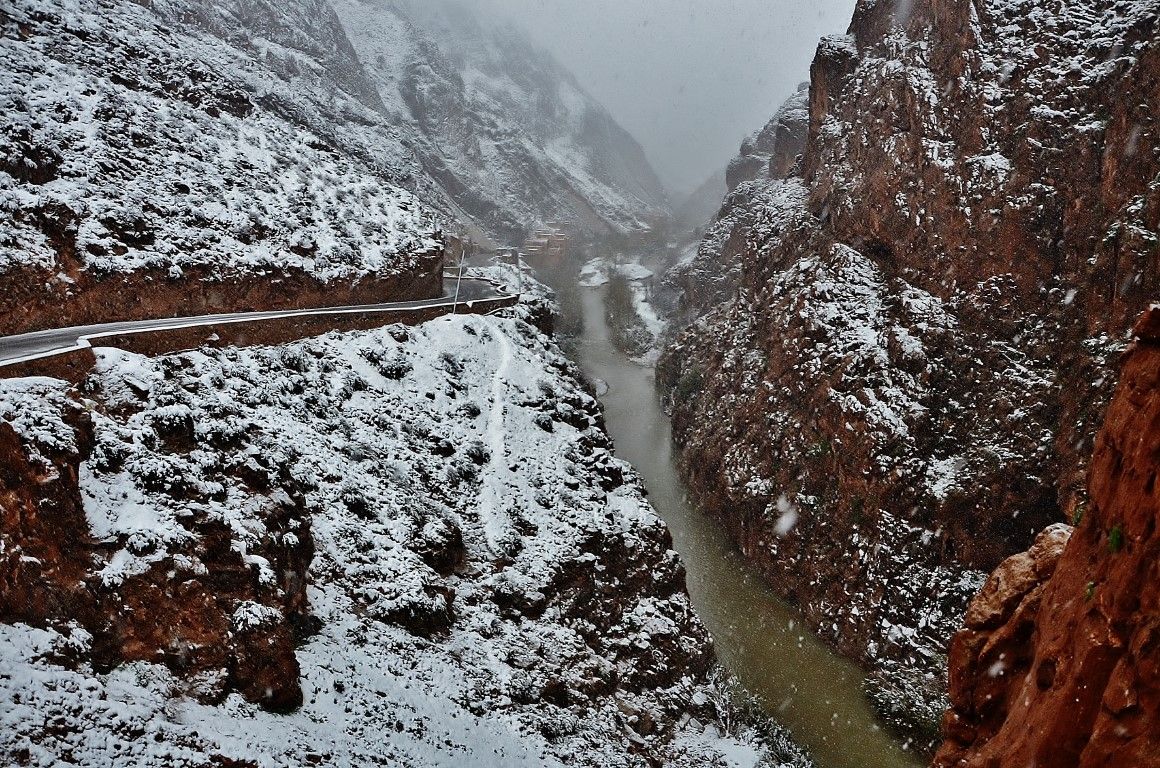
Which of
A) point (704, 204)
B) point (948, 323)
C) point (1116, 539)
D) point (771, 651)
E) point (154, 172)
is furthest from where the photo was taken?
point (704, 204)

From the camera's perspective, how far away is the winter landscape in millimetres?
10969

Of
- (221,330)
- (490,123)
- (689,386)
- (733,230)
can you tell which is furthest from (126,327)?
(490,123)

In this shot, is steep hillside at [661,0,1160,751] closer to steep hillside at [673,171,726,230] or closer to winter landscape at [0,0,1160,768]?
winter landscape at [0,0,1160,768]

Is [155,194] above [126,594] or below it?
above

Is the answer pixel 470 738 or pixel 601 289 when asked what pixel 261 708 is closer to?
pixel 470 738

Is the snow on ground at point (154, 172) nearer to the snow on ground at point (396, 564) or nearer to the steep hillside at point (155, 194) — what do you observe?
the steep hillside at point (155, 194)

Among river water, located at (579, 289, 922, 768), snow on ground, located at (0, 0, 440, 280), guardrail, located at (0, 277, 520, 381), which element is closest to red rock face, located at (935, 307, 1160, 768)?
river water, located at (579, 289, 922, 768)

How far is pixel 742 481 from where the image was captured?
3469 cm

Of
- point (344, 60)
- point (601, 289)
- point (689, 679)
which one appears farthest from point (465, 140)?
point (689, 679)

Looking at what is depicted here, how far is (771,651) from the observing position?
1073 inches

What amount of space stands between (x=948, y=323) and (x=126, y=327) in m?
31.5

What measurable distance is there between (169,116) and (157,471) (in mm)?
21777

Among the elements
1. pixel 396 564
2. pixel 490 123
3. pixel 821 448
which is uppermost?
pixel 490 123

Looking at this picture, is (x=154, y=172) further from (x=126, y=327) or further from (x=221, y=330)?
(x=126, y=327)
